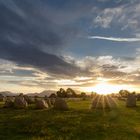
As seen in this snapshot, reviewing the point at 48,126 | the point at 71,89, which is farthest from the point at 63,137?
the point at 71,89

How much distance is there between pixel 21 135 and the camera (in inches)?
891

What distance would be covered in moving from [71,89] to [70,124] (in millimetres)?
140761

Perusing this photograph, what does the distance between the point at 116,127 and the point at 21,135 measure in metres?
9.48

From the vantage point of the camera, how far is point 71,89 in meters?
169

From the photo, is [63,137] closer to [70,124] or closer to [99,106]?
[70,124]

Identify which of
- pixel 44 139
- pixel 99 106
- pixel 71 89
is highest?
pixel 71 89

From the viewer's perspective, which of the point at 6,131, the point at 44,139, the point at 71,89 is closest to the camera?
the point at 44,139

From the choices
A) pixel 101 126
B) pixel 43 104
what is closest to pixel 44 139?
pixel 101 126

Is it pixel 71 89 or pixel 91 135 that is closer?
pixel 91 135

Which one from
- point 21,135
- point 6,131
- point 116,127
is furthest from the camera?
point 116,127

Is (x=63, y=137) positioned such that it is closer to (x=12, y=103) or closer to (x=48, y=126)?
(x=48, y=126)

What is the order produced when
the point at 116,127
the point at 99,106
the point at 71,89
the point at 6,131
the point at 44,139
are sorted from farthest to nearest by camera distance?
the point at 71,89 < the point at 99,106 < the point at 116,127 < the point at 6,131 < the point at 44,139

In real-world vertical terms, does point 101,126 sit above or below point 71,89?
below

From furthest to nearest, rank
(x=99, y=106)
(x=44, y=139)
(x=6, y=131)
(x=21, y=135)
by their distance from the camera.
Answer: (x=99, y=106) < (x=6, y=131) < (x=21, y=135) < (x=44, y=139)
